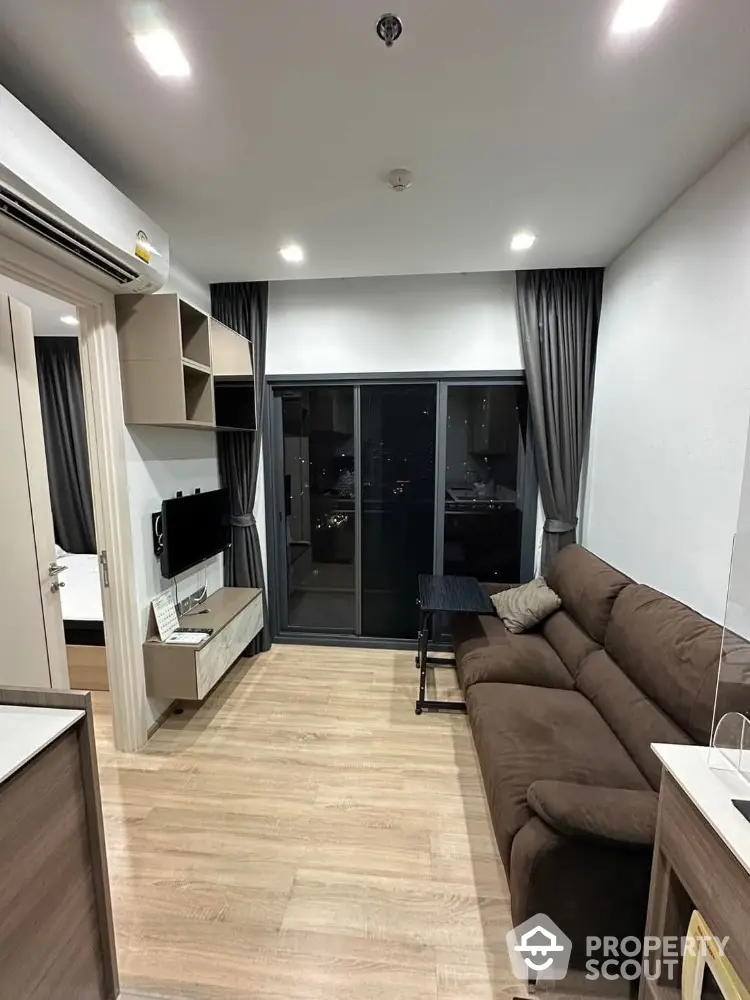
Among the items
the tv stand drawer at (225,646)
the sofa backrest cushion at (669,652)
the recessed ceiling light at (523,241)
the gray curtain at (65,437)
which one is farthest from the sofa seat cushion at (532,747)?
the gray curtain at (65,437)

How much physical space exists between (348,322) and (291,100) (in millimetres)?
1859

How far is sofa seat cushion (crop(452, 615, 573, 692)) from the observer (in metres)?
2.33

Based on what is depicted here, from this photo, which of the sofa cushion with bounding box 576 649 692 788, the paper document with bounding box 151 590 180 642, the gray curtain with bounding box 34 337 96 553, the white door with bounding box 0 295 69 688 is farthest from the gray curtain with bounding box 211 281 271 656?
the sofa cushion with bounding box 576 649 692 788

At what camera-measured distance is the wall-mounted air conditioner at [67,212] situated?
1295 mm

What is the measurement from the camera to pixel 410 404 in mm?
3441

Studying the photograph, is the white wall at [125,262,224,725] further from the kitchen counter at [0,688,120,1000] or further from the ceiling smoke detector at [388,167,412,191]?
the ceiling smoke detector at [388,167,412,191]

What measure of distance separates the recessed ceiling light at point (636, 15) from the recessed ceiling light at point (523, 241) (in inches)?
47.3

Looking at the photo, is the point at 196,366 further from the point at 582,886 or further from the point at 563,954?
the point at 563,954

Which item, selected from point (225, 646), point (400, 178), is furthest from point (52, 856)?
point (400, 178)

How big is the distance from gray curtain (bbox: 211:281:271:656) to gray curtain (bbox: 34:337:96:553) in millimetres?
1737

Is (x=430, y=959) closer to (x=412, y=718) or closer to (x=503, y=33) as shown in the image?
(x=412, y=718)

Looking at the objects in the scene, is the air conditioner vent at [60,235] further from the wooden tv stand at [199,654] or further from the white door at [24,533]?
the wooden tv stand at [199,654]

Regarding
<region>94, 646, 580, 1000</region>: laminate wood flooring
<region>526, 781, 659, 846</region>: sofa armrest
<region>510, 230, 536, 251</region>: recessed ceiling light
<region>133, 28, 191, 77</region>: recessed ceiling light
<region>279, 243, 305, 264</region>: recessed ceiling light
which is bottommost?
<region>94, 646, 580, 1000</region>: laminate wood flooring

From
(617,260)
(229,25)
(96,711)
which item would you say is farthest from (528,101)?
(96,711)
